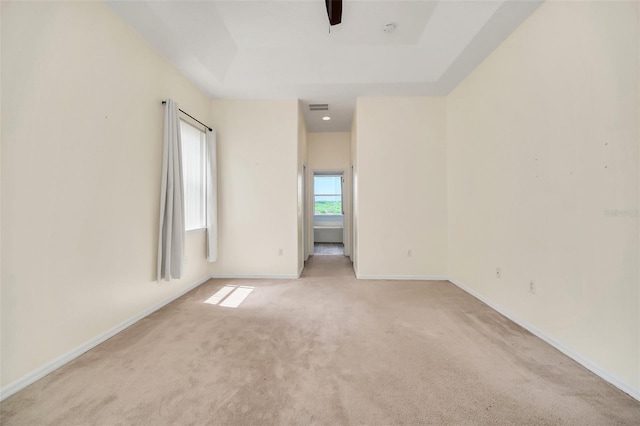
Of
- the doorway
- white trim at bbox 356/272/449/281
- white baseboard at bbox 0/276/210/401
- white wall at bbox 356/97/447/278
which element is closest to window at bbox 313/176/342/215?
the doorway

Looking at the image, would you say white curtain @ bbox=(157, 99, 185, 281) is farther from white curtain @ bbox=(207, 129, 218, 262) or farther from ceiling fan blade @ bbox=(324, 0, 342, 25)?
ceiling fan blade @ bbox=(324, 0, 342, 25)

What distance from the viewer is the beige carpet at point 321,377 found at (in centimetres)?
132

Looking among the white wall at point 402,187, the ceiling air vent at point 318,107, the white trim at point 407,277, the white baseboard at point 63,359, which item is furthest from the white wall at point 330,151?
the white baseboard at point 63,359

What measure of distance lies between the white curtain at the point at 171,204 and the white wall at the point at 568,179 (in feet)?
11.6

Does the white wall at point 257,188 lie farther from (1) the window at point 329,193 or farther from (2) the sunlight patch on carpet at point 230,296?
(1) the window at point 329,193

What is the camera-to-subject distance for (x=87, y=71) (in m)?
1.93

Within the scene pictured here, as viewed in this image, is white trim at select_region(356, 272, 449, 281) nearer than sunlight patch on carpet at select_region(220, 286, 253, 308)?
No

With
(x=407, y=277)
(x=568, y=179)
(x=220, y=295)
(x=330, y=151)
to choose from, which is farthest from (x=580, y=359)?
(x=330, y=151)

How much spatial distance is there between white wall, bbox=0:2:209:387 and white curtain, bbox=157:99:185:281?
9cm

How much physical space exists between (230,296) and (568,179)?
352cm

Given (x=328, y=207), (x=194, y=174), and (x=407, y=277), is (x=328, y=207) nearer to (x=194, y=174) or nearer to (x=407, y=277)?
(x=407, y=277)

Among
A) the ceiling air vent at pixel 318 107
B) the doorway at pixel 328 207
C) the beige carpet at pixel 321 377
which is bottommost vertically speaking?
the beige carpet at pixel 321 377

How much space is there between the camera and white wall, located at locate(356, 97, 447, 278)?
12.8 feet

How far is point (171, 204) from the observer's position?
276cm
